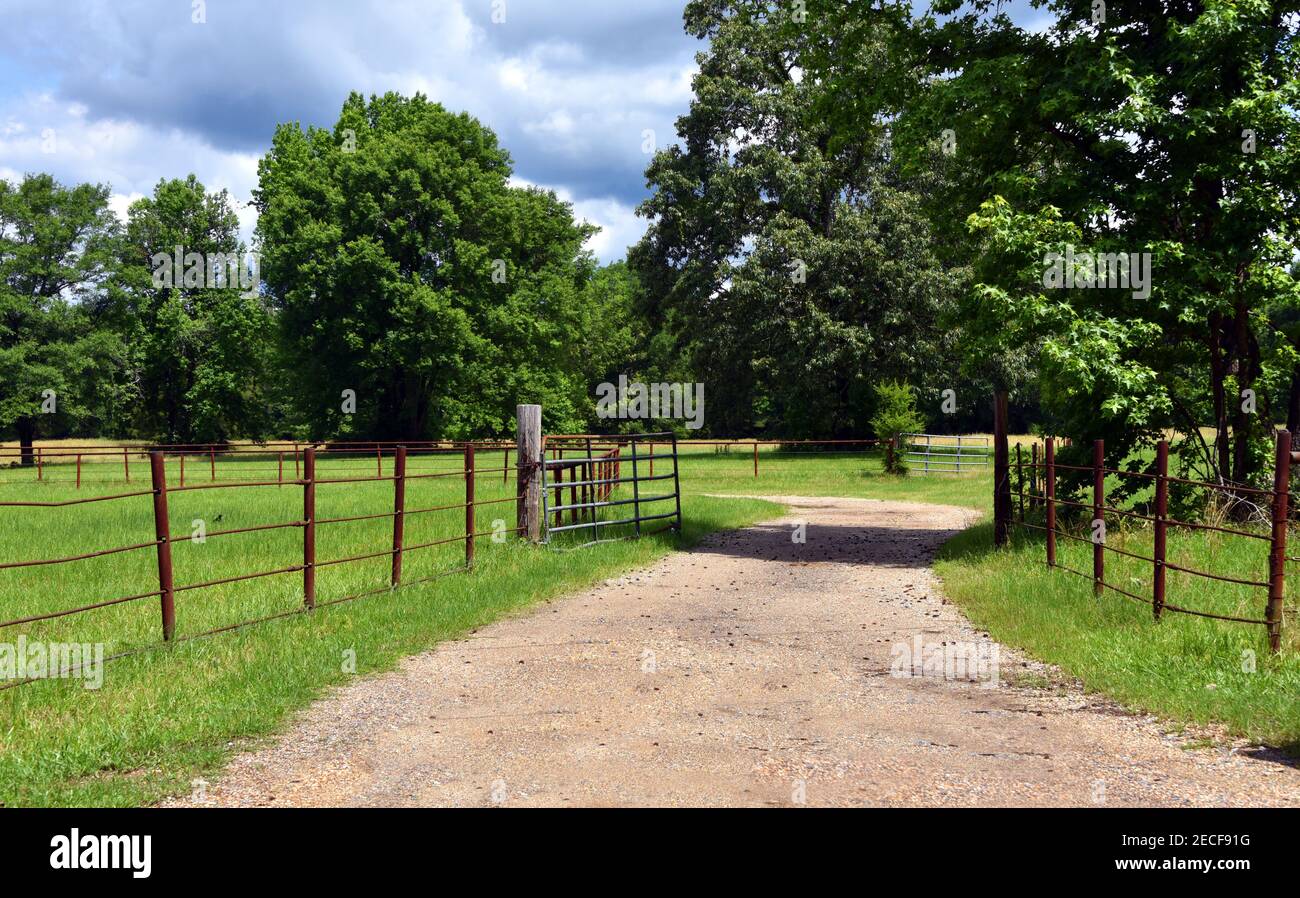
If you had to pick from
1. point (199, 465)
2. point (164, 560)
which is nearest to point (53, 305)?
point (199, 465)

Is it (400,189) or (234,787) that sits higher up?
(400,189)

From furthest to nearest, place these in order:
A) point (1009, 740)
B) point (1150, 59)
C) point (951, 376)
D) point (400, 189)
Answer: point (400, 189)
point (951, 376)
point (1150, 59)
point (1009, 740)

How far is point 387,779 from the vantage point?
5.33 meters

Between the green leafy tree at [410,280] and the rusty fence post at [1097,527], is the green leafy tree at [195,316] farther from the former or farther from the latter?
the rusty fence post at [1097,527]

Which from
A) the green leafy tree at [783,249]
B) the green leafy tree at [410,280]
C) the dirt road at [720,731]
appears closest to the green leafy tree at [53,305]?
the green leafy tree at [410,280]

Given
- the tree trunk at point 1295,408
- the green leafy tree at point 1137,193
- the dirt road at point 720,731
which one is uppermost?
the green leafy tree at point 1137,193

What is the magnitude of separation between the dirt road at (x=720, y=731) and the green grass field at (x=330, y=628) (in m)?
0.41

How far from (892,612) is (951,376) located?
33.6 m

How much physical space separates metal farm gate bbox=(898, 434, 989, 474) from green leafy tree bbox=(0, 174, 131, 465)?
3962 cm

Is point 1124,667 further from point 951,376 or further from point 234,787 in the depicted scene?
point 951,376

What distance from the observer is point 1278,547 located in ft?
25.2

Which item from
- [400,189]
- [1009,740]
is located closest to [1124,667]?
[1009,740]

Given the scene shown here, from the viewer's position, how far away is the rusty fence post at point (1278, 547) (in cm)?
770

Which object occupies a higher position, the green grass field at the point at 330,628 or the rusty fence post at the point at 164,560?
the rusty fence post at the point at 164,560
